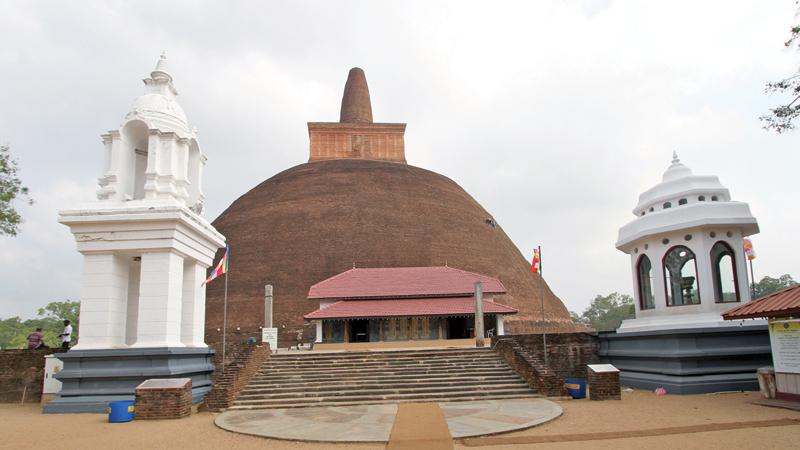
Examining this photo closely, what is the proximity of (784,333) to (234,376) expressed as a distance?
1197 centimetres

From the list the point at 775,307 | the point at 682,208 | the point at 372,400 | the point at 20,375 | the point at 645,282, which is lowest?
the point at 372,400

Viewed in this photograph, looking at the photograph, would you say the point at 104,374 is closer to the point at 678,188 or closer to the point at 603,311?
the point at 678,188

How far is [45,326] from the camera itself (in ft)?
249

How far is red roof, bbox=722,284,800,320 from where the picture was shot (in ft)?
35.6

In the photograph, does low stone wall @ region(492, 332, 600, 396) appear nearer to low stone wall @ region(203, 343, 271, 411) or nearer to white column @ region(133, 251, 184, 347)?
low stone wall @ region(203, 343, 271, 411)

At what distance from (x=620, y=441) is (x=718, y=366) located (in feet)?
23.7

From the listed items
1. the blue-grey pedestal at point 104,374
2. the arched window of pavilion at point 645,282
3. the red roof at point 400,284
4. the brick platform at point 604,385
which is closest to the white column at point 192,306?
the blue-grey pedestal at point 104,374

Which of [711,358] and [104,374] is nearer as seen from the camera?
[104,374]

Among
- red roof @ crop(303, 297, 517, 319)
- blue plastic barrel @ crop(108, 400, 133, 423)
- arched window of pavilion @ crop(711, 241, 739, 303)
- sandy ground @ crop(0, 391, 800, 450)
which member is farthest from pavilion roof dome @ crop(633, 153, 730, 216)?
blue plastic barrel @ crop(108, 400, 133, 423)

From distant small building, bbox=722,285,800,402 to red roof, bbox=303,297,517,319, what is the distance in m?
13.1

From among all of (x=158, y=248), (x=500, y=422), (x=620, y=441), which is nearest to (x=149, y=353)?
(x=158, y=248)

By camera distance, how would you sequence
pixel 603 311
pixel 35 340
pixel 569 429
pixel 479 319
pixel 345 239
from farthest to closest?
pixel 603 311
pixel 345 239
pixel 479 319
pixel 35 340
pixel 569 429

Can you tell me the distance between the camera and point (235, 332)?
29.3 m

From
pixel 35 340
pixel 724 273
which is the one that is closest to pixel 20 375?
pixel 35 340
